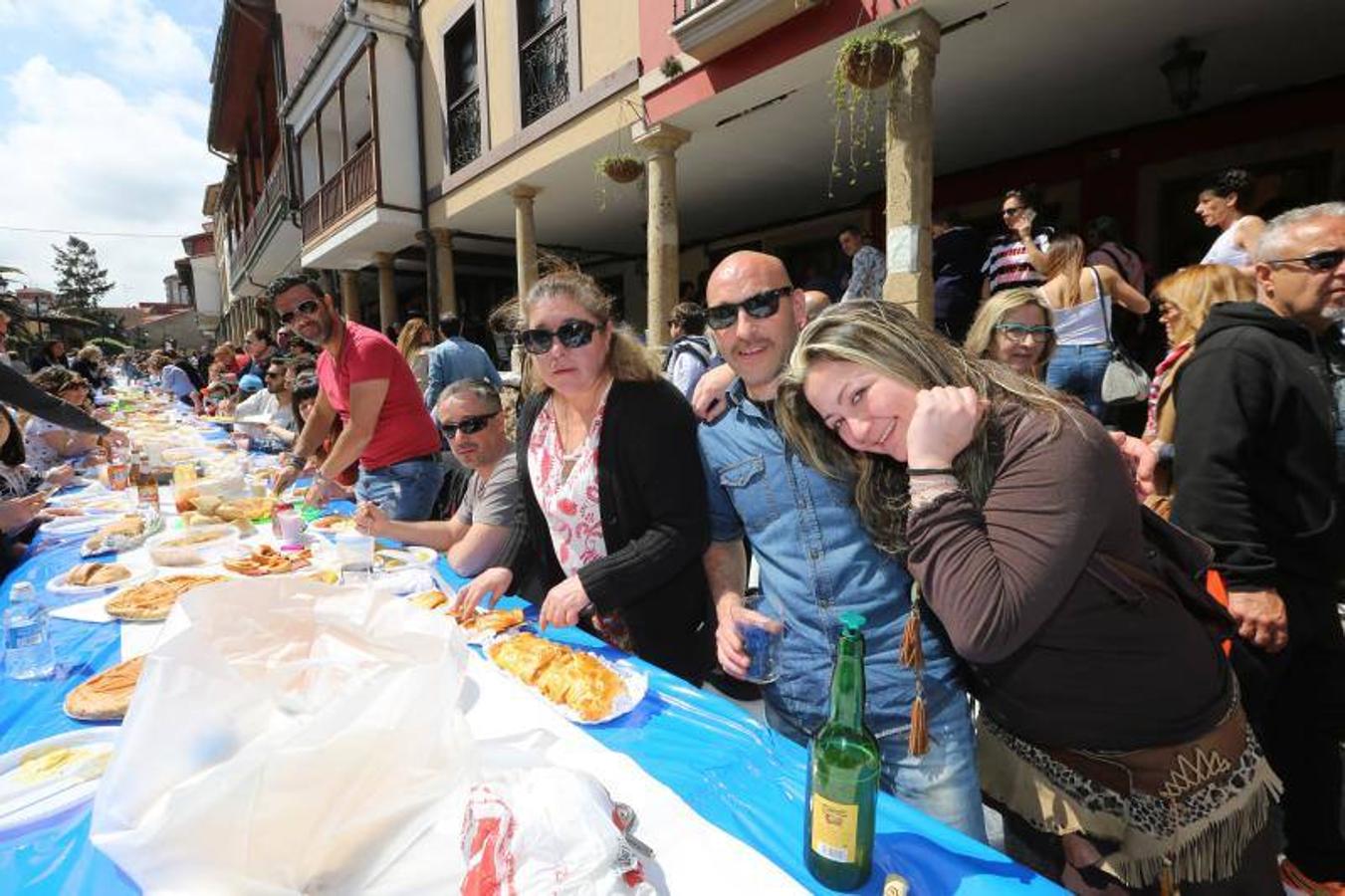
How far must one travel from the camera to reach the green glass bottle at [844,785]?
2.95ft

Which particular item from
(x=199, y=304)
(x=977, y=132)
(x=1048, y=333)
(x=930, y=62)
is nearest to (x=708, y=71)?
(x=930, y=62)

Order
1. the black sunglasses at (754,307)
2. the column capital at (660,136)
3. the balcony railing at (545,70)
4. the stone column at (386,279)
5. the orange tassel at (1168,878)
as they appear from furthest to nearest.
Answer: the stone column at (386,279) → the balcony railing at (545,70) → the column capital at (660,136) → the black sunglasses at (754,307) → the orange tassel at (1168,878)

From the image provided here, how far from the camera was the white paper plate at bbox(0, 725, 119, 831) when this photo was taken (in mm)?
1054

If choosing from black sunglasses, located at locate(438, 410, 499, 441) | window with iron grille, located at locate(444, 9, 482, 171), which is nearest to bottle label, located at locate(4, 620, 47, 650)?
black sunglasses, located at locate(438, 410, 499, 441)

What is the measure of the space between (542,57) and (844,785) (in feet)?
32.8

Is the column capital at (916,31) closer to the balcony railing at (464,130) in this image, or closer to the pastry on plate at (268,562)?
the pastry on plate at (268,562)

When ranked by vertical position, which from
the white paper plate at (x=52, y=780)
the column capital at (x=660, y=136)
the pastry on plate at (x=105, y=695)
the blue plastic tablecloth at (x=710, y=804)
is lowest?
the blue plastic tablecloth at (x=710, y=804)

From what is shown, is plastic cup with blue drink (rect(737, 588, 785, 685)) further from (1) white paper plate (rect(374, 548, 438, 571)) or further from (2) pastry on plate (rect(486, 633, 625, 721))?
(1) white paper plate (rect(374, 548, 438, 571))

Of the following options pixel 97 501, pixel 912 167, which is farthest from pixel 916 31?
pixel 97 501

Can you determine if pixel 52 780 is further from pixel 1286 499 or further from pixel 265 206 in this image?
pixel 265 206

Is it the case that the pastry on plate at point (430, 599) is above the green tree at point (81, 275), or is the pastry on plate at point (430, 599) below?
below

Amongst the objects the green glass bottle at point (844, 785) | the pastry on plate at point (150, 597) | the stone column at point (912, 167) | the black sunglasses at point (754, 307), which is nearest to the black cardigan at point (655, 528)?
the black sunglasses at point (754, 307)

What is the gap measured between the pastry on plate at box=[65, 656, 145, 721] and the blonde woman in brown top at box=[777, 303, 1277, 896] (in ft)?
5.26

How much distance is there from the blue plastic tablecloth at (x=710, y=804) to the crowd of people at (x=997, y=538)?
18 cm
